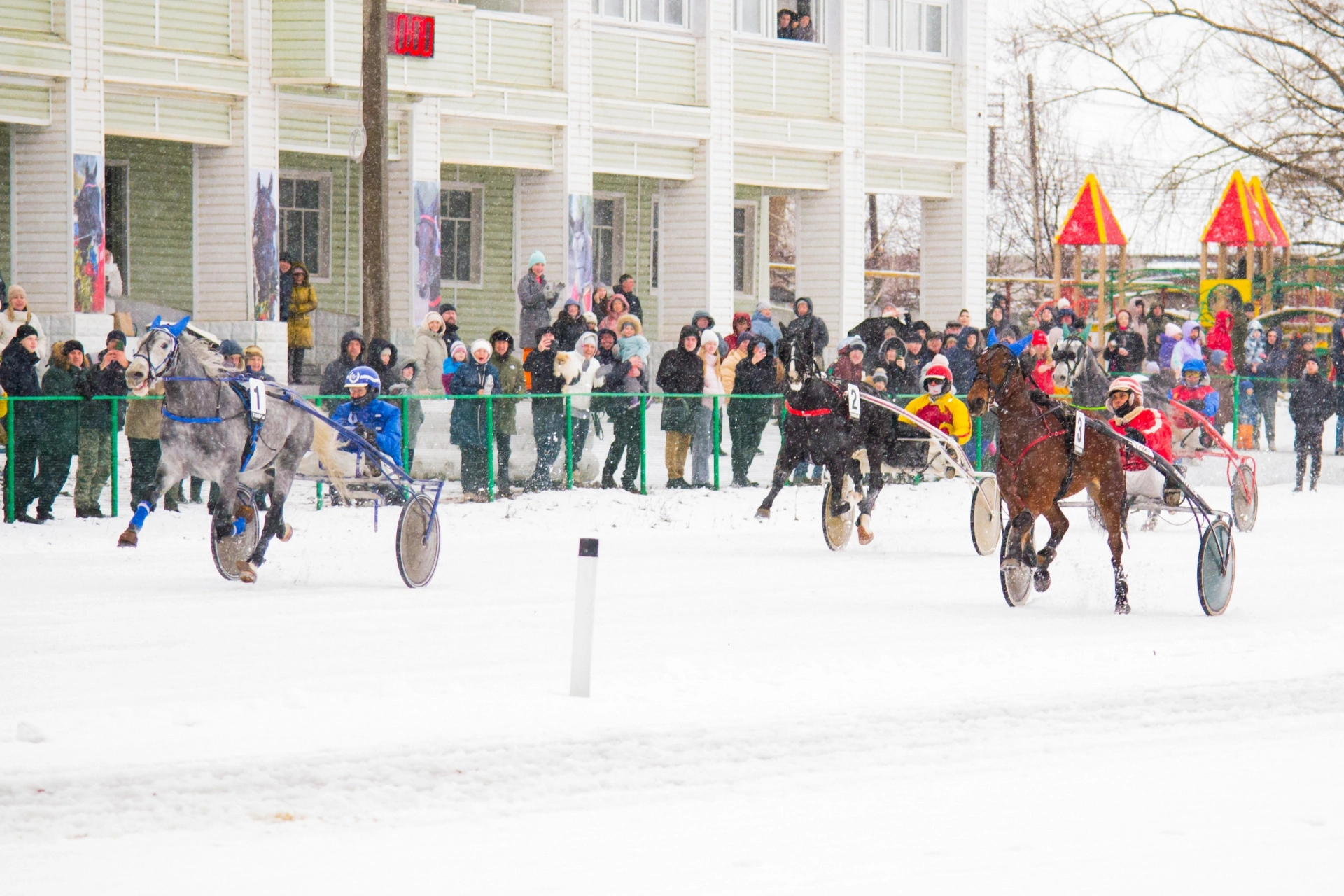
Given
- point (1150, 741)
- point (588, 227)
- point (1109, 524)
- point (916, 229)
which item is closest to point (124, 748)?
point (1150, 741)

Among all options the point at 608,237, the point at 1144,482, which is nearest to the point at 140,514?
the point at 1144,482

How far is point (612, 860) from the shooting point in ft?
21.5

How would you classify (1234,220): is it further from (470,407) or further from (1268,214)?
(470,407)

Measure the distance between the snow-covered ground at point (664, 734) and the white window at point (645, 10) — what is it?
17381 millimetres

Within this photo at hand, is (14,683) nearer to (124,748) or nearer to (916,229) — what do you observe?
(124,748)

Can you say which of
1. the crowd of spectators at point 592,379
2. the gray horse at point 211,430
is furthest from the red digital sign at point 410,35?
the gray horse at point 211,430

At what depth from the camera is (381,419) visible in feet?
48.4

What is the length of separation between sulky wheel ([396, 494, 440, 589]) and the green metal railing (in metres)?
2.97

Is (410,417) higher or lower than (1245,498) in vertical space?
higher

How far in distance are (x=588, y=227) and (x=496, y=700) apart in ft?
69.9

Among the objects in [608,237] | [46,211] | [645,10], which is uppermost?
[645,10]

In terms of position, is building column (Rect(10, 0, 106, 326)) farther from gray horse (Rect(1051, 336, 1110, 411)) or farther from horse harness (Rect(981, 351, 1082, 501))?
horse harness (Rect(981, 351, 1082, 501))

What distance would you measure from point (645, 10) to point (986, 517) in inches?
644

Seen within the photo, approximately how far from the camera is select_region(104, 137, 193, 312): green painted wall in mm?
27266
